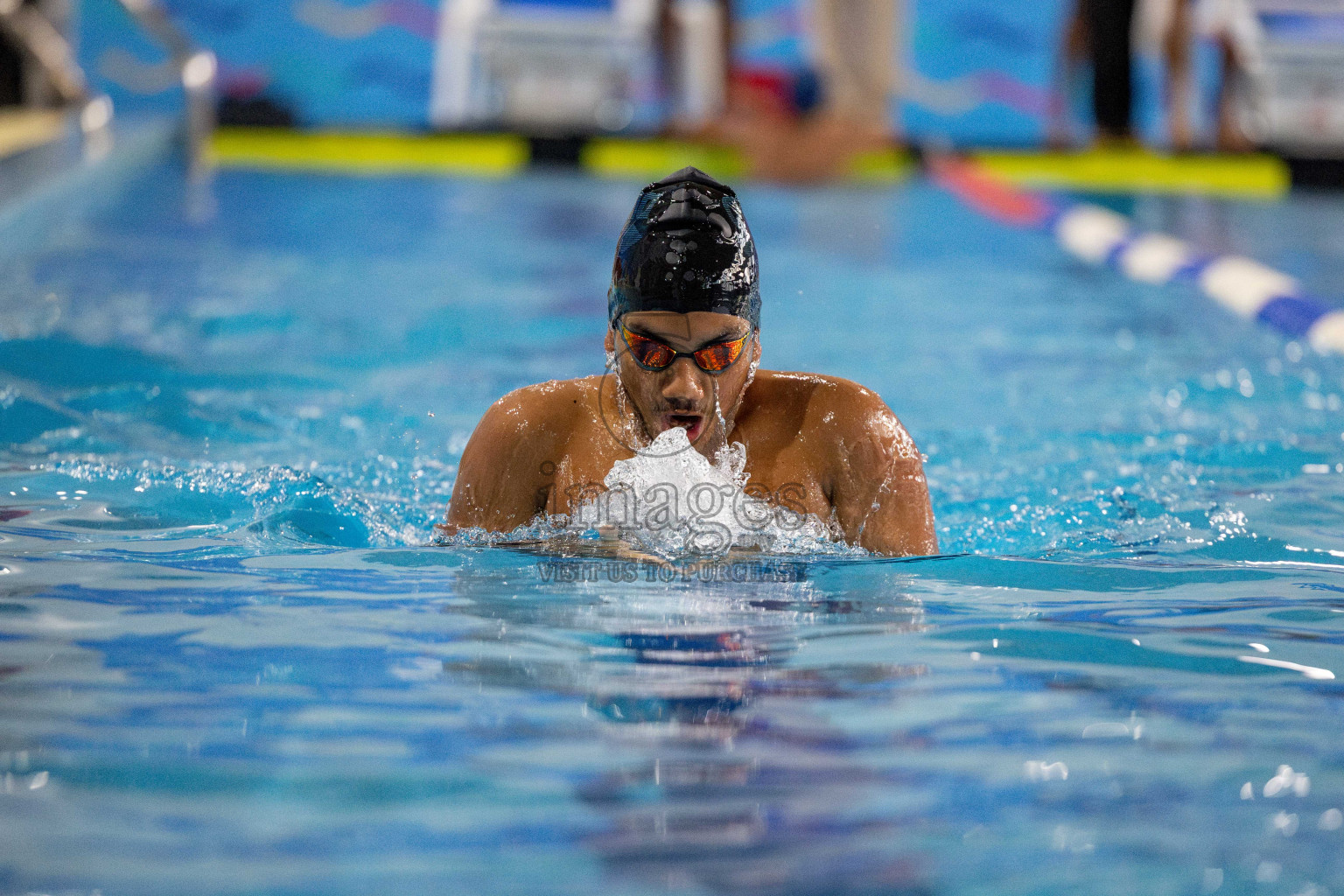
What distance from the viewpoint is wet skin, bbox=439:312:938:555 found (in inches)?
100

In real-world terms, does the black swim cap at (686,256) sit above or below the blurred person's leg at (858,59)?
below

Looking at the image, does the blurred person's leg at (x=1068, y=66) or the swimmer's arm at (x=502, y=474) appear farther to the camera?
the blurred person's leg at (x=1068, y=66)

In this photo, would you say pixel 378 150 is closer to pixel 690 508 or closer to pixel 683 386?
pixel 690 508

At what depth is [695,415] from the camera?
249 cm

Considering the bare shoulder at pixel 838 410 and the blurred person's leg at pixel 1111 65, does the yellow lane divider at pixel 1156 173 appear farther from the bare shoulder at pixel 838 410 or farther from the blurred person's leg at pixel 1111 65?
the bare shoulder at pixel 838 410

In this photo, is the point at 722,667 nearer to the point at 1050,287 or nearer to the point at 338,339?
the point at 338,339

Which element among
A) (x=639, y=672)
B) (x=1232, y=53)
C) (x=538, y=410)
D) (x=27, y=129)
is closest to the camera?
(x=639, y=672)

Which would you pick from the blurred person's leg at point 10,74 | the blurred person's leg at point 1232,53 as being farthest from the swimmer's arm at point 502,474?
the blurred person's leg at point 1232,53

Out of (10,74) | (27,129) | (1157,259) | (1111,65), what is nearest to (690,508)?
(1157,259)

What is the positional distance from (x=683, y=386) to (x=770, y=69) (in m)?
11.2

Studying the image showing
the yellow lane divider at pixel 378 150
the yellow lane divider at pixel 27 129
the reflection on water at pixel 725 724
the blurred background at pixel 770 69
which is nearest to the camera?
the reflection on water at pixel 725 724

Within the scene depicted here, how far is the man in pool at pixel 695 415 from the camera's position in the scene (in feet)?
8.05

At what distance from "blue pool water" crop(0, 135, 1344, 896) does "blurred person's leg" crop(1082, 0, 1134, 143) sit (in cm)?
729

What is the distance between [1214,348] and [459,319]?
9.46 ft
